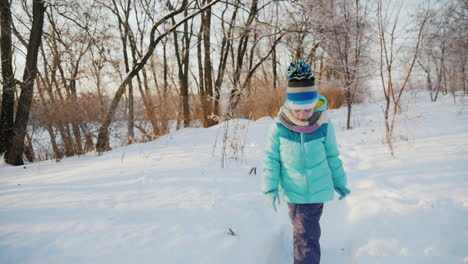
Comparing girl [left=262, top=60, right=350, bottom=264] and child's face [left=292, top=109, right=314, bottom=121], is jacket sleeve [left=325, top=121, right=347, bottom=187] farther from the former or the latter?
child's face [left=292, top=109, right=314, bottom=121]

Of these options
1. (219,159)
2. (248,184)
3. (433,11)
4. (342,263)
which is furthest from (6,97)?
(433,11)

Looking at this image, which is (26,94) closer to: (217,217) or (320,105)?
(217,217)

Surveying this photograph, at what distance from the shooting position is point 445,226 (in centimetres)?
193

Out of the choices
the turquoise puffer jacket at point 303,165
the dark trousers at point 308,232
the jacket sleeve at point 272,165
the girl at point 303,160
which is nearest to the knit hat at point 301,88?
the girl at point 303,160

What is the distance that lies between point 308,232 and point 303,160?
55 centimetres

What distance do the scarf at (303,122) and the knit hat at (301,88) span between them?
7cm

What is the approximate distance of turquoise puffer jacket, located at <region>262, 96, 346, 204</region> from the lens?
5.35 ft

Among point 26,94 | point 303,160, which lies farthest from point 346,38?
point 26,94

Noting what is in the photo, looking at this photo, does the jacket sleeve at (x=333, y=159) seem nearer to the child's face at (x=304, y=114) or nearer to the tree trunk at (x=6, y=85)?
the child's face at (x=304, y=114)

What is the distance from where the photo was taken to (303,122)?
1602mm

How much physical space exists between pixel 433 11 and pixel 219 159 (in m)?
4.29

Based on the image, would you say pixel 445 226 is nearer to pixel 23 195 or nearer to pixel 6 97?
pixel 23 195

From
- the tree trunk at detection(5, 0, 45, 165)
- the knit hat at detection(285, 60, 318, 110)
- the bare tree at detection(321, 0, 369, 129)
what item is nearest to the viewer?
the knit hat at detection(285, 60, 318, 110)

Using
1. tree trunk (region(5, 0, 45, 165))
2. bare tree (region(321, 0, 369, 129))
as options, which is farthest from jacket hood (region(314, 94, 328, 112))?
tree trunk (region(5, 0, 45, 165))
